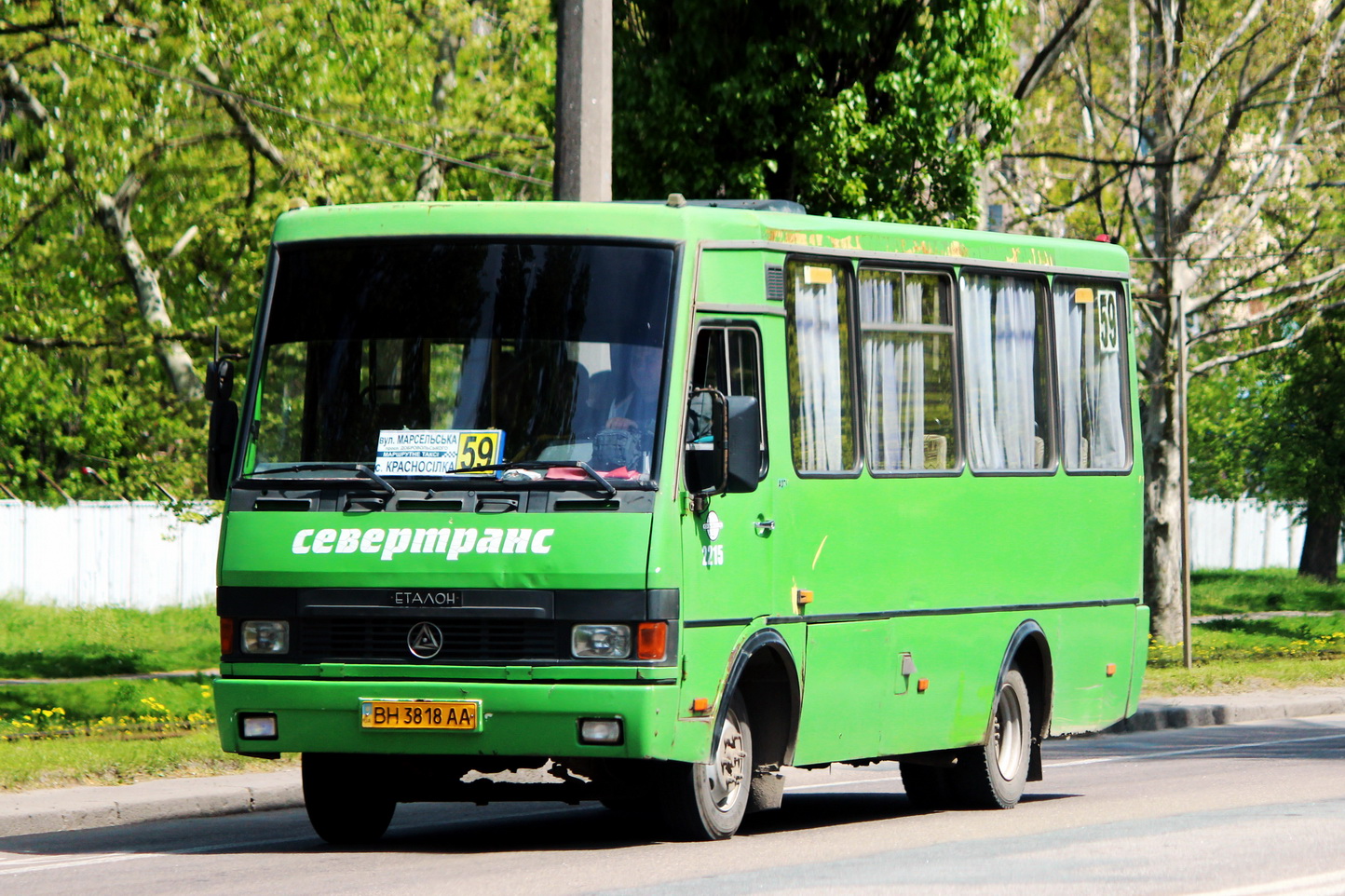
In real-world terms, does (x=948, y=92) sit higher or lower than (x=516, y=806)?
higher

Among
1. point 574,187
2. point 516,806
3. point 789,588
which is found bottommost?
point 516,806

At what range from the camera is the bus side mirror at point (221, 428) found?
9.91 m

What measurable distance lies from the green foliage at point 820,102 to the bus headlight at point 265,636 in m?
9.96

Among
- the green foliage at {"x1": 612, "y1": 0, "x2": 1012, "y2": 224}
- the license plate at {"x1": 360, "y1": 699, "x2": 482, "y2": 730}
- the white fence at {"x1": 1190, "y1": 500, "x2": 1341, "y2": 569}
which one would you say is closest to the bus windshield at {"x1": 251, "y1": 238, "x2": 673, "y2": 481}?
the license plate at {"x1": 360, "y1": 699, "x2": 482, "y2": 730}

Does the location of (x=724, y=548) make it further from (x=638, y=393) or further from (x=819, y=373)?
(x=819, y=373)

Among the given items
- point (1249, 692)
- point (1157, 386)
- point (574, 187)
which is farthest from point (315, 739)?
point (1157, 386)

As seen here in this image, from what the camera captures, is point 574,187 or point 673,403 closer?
point 673,403

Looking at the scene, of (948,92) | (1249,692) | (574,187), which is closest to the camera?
(574,187)

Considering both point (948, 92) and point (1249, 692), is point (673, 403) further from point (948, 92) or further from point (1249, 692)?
point (1249, 692)

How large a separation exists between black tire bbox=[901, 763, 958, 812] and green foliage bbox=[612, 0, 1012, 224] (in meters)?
7.39

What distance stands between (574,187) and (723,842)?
18.8 ft

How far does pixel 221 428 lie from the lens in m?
9.93

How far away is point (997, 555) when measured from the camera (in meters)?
12.0

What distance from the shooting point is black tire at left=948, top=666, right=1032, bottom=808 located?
39.8 feet
